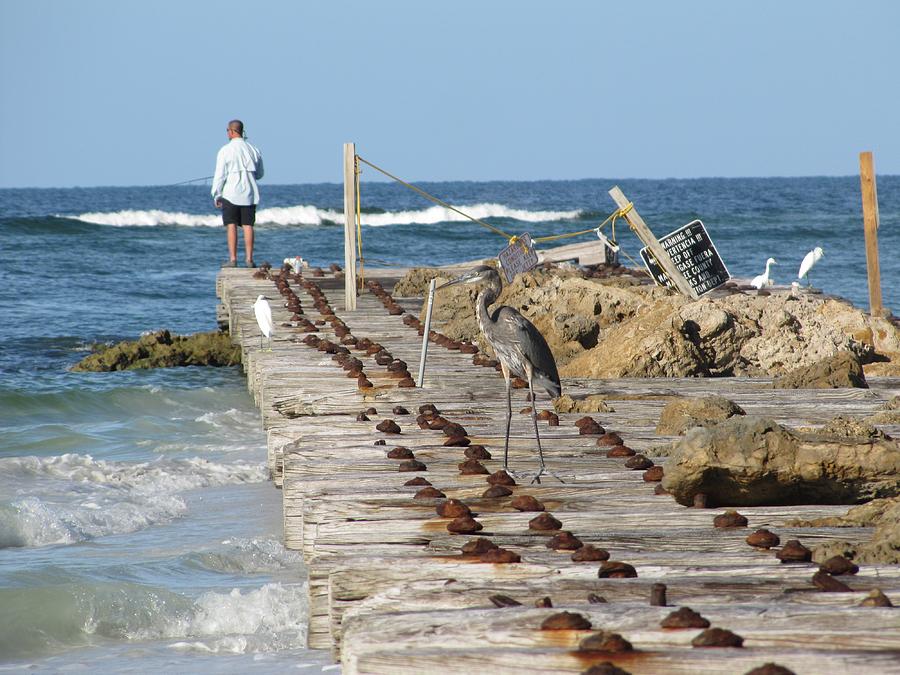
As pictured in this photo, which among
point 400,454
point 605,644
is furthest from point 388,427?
point 605,644

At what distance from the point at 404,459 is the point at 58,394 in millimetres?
8150

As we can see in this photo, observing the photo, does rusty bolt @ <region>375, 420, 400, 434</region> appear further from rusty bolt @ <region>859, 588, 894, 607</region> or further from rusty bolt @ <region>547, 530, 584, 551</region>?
rusty bolt @ <region>859, 588, 894, 607</region>

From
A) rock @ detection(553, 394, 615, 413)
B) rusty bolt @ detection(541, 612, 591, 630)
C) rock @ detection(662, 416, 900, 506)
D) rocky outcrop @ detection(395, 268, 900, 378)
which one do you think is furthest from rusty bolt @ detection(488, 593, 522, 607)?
rocky outcrop @ detection(395, 268, 900, 378)

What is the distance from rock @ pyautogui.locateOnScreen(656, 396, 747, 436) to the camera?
16.9ft

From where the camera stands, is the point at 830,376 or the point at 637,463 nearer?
the point at 637,463

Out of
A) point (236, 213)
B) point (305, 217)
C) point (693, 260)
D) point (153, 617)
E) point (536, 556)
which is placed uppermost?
point (305, 217)

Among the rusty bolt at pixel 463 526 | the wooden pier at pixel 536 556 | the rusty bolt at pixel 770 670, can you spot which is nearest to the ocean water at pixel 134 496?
the wooden pier at pixel 536 556

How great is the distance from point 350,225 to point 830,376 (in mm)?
4843

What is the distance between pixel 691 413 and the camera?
5188 millimetres

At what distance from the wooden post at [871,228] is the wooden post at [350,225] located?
479 cm

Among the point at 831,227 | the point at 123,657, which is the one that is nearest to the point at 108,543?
the point at 123,657

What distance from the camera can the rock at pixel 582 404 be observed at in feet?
19.2

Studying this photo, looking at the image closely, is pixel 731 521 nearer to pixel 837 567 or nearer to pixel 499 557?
pixel 837 567

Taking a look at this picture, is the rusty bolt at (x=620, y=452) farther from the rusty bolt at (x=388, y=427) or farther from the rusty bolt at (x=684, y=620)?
the rusty bolt at (x=684, y=620)
